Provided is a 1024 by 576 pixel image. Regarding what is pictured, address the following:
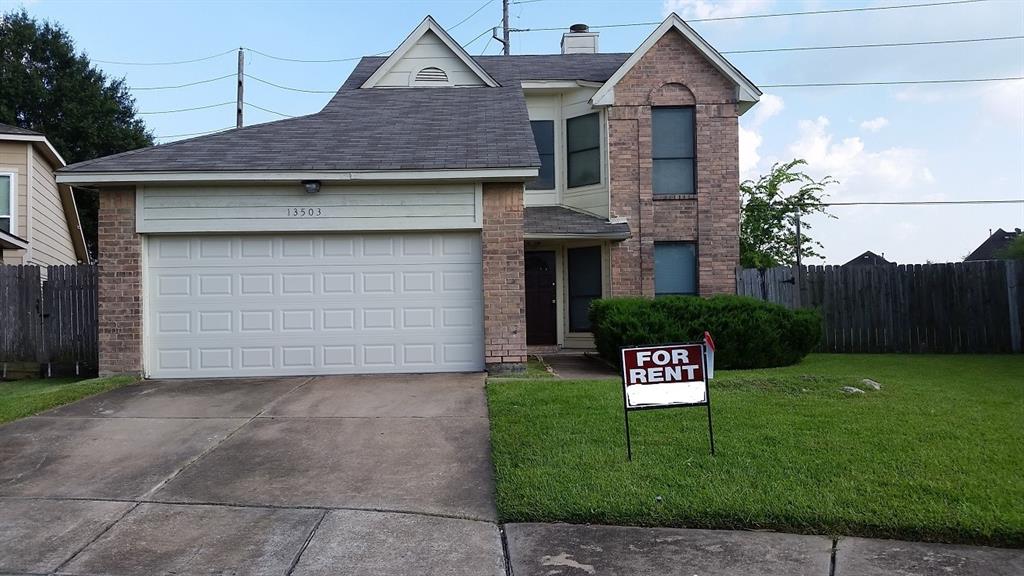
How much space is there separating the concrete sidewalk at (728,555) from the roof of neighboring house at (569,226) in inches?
382

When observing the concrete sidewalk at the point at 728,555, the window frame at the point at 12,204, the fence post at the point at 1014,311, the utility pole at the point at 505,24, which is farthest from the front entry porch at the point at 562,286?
the utility pole at the point at 505,24

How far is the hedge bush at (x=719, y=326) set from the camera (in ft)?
37.6

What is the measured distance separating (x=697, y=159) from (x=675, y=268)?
2.34 m

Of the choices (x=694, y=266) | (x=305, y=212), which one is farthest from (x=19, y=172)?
(x=694, y=266)

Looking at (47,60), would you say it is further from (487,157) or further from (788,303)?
(788,303)

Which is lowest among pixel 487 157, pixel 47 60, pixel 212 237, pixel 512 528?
pixel 512 528

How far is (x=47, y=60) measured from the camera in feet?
108

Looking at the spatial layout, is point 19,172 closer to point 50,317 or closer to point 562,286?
point 50,317

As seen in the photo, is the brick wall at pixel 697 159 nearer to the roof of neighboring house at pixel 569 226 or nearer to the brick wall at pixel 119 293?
the roof of neighboring house at pixel 569 226

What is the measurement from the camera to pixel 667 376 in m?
5.86

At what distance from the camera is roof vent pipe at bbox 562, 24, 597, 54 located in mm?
19203

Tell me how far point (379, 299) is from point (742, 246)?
58.7 ft

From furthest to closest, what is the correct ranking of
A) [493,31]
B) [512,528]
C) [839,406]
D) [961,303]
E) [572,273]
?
[493,31], [572,273], [961,303], [839,406], [512,528]

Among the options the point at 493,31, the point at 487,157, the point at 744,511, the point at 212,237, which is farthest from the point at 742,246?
the point at 744,511
